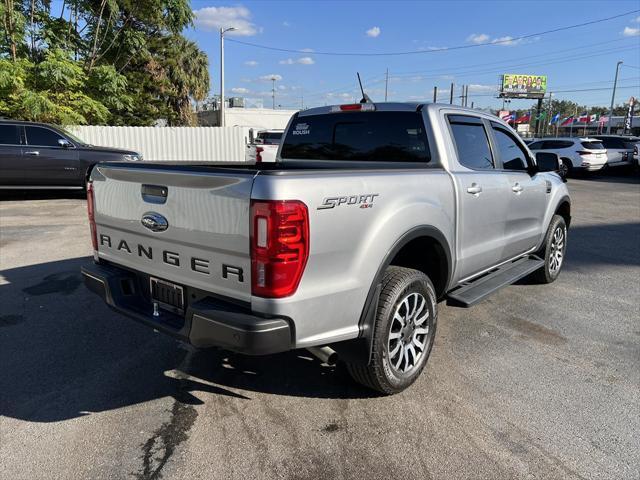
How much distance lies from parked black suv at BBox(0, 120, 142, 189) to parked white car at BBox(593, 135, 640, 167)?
1880 cm

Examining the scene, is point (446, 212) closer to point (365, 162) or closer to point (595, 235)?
point (365, 162)

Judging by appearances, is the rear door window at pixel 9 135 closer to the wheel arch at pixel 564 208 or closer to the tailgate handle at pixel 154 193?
the tailgate handle at pixel 154 193

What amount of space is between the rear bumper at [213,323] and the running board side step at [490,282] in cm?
172

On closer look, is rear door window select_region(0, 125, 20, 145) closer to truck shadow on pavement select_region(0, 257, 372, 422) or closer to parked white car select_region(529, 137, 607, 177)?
truck shadow on pavement select_region(0, 257, 372, 422)

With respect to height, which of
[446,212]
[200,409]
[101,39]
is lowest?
[200,409]

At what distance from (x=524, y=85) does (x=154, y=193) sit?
3142 inches

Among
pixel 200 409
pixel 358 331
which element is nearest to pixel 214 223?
pixel 358 331

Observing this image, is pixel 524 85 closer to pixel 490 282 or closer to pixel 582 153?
pixel 582 153

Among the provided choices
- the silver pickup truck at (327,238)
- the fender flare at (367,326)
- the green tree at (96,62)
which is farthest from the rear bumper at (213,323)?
the green tree at (96,62)

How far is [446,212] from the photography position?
3504 millimetres

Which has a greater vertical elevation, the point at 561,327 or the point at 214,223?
the point at 214,223

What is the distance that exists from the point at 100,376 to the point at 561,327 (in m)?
3.94

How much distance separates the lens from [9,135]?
1099 cm

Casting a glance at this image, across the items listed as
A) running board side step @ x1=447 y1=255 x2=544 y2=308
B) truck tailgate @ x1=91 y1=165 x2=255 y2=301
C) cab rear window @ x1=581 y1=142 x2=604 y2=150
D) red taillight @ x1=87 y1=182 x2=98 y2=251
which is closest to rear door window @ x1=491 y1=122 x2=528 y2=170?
running board side step @ x1=447 y1=255 x2=544 y2=308
